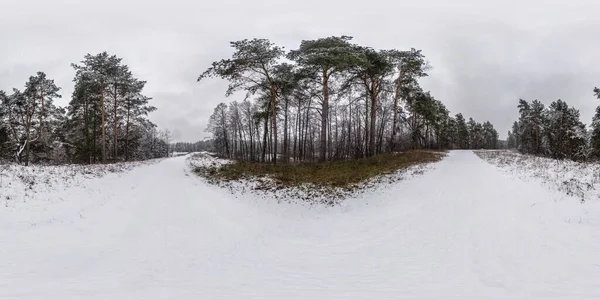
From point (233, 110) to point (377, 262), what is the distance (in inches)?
2342

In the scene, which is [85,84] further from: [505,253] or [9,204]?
[505,253]

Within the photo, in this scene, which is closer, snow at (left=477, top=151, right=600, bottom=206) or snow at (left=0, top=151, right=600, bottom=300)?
snow at (left=0, top=151, right=600, bottom=300)

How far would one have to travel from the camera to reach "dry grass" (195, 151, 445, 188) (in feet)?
57.1

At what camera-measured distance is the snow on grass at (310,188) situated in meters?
15.2

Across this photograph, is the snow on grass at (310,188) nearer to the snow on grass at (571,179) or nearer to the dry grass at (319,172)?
the dry grass at (319,172)

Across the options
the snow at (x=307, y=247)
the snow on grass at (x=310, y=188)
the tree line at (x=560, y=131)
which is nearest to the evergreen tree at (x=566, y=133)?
the tree line at (x=560, y=131)

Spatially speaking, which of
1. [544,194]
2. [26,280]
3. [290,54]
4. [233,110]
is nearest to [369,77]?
[290,54]

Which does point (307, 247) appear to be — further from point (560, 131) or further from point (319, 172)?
point (560, 131)

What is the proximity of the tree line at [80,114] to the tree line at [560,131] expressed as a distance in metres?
49.6

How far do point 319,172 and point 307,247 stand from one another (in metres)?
10.7

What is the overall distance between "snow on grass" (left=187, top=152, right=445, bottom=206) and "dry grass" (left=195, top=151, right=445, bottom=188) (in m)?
0.41

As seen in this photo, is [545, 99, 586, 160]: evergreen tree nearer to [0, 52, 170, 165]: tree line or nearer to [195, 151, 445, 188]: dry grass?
[195, 151, 445, 188]: dry grass

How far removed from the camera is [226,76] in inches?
909

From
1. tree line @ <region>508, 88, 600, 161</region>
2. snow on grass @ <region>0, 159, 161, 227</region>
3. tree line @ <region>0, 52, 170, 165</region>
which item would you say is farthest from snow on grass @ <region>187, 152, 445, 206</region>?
tree line @ <region>508, 88, 600, 161</region>
